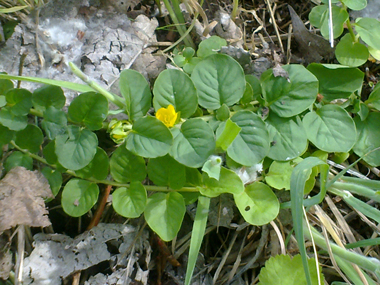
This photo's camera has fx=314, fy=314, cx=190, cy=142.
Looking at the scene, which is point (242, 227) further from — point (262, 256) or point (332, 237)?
point (332, 237)

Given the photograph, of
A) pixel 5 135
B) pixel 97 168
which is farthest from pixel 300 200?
pixel 5 135

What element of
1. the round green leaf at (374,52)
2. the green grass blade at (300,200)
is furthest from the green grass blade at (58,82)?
the round green leaf at (374,52)

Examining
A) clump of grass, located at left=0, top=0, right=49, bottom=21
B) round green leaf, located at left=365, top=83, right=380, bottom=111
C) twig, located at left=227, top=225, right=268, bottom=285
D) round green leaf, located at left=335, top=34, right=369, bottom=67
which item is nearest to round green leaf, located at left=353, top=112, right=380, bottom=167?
round green leaf, located at left=365, top=83, right=380, bottom=111

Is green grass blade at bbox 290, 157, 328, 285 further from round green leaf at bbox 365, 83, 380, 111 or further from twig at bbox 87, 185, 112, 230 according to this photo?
twig at bbox 87, 185, 112, 230

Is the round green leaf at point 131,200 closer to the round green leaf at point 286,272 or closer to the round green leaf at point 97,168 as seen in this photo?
the round green leaf at point 97,168

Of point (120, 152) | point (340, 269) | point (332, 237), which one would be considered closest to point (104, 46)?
point (120, 152)
